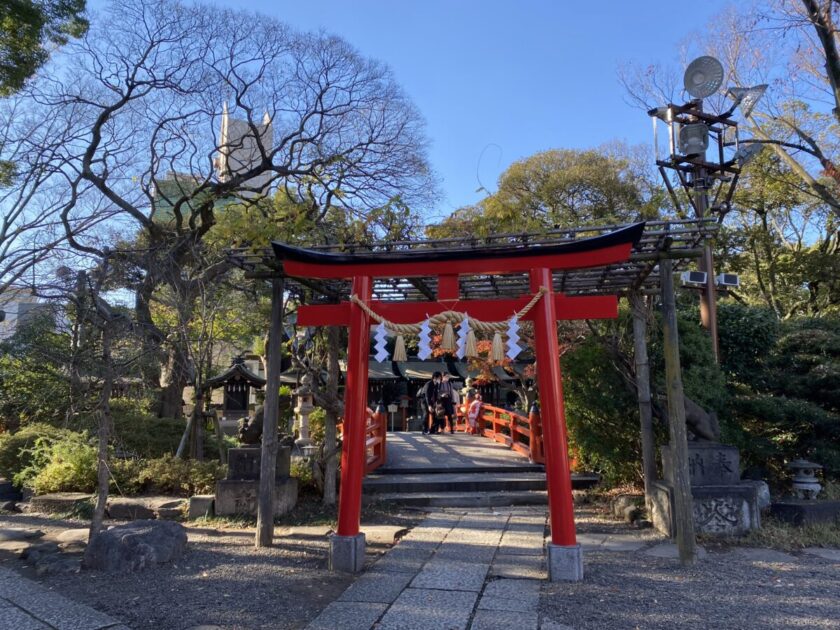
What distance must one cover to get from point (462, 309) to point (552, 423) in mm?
1435

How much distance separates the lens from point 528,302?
5.70 metres

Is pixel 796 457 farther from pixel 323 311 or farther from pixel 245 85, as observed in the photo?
pixel 245 85

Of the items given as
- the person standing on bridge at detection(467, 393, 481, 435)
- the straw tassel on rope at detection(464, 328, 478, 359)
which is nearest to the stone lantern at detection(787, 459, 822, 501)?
the straw tassel on rope at detection(464, 328, 478, 359)

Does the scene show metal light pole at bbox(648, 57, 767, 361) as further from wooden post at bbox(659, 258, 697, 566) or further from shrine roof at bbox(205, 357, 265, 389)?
shrine roof at bbox(205, 357, 265, 389)

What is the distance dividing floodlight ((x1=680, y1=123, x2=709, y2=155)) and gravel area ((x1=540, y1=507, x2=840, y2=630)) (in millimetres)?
6567

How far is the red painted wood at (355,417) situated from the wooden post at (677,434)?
318cm

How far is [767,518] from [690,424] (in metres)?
1.59

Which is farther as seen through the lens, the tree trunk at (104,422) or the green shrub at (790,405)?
the green shrub at (790,405)

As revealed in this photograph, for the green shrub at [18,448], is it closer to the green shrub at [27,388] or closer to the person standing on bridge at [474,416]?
the green shrub at [27,388]

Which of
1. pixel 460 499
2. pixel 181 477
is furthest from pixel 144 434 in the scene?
pixel 460 499

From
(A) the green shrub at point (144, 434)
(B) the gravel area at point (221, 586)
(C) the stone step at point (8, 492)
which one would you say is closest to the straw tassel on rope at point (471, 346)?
(B) the gravel area at point (221, 586)

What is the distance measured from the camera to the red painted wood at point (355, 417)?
5594mm

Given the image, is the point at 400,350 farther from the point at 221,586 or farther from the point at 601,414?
the point at 601,414

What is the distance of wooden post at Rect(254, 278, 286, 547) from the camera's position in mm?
6379
